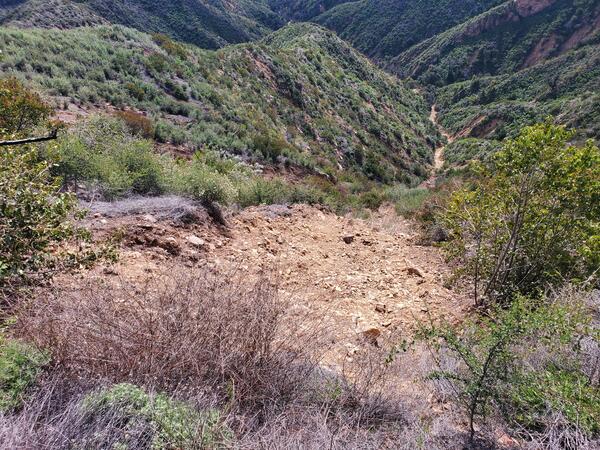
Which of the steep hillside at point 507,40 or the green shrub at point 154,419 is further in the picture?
the steep hillside at point 507,40

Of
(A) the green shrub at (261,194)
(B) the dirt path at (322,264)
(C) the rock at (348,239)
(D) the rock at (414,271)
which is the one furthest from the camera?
(A) the green shrub at (261,194)

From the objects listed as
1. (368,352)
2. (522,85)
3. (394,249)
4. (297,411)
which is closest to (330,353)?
(368,352)

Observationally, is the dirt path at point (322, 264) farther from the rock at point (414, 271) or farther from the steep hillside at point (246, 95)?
the steep hillside at point (246, 95)

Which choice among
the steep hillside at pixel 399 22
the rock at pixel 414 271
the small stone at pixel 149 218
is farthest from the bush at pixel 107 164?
the steep hillside at pixel 399 22

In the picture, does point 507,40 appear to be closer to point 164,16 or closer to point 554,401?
point 164,16

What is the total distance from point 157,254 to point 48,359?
91.8 inches

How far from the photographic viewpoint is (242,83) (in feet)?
69.1

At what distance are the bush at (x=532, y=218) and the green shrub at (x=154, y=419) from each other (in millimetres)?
3583

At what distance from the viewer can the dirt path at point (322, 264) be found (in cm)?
385

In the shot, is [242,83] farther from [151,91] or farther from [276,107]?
[151,91]

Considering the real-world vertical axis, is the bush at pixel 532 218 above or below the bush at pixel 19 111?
above

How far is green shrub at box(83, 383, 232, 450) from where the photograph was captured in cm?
173

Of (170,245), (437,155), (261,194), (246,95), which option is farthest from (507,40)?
(170,245)

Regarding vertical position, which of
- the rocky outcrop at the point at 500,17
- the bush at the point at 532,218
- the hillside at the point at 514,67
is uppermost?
the rocky outcrop at the point at 500,17
